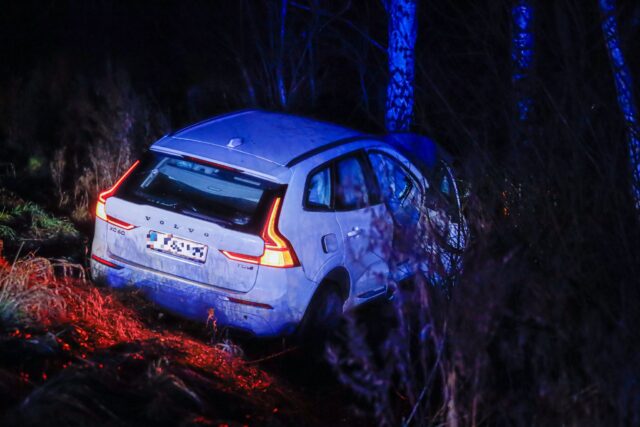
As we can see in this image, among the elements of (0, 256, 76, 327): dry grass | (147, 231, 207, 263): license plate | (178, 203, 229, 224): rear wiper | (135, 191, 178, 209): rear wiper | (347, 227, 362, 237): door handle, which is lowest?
(0, 256, 76, 327): dry grass

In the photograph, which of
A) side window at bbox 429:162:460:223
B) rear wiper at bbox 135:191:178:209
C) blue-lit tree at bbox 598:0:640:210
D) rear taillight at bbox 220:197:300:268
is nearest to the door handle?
rear taillight at bbox 220:197:300:268

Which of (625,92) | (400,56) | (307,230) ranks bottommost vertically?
(307,230)

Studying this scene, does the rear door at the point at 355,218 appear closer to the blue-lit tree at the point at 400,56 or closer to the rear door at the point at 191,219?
the rear door at the point at 191,219

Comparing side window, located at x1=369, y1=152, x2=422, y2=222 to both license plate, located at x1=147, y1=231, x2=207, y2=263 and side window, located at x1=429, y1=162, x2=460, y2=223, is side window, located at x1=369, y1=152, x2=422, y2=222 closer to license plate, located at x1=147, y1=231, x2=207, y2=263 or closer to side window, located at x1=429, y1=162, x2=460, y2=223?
side window, located at x1=429, y1=162, x2=460, y2=223

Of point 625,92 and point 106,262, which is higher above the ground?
point 625,92

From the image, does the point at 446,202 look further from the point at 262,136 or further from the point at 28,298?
the point at 28,298

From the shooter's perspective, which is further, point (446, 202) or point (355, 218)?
point (355, 218)

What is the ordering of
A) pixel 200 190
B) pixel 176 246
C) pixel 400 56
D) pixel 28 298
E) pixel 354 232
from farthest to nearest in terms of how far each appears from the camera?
pixel 400 56 → pixel 354 232 → pixel 200 190 → pixel 176 246 → pixel 28 298

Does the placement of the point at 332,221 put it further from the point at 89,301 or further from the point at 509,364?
the point at 509,364

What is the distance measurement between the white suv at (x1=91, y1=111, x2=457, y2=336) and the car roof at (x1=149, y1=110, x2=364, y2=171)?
0.05 ft

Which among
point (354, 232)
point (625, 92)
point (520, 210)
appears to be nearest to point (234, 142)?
point (354, 232)

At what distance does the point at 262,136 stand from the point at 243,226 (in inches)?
43.4

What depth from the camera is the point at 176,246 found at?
612cm

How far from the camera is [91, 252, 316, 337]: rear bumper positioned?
Result: 6023 mm
